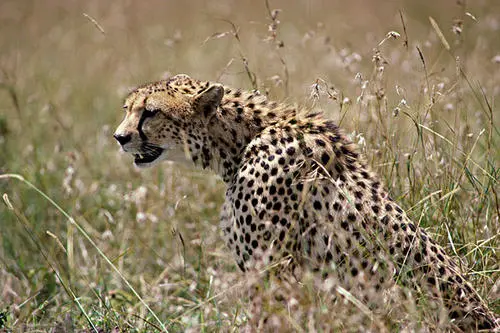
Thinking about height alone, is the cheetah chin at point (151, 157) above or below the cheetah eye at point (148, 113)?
below

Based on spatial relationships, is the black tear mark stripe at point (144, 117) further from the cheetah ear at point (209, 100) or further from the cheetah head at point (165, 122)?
the cheetah ear at point (209, 100)

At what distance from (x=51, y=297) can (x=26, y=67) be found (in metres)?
4.92

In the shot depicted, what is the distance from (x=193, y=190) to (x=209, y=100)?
1572 mm

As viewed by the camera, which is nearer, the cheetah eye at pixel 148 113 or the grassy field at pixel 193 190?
the grassy field at pixel 193 190

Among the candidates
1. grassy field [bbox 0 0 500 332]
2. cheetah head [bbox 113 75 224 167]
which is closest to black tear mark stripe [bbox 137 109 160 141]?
cheetah head [bbox 113 75 224 167]

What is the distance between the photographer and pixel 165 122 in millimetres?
3830

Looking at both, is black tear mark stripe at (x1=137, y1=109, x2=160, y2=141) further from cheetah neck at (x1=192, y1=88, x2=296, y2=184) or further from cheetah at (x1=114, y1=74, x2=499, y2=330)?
cheetah neck at (x1=192, y1=88, x2=296, y2=184)

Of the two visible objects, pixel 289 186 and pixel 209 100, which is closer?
pixel 289 186

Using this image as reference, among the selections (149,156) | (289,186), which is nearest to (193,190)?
(149,156)

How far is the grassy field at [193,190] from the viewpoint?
3.64 m

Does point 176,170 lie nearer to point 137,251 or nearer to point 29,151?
point 137,251

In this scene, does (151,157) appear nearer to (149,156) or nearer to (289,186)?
(149,156)

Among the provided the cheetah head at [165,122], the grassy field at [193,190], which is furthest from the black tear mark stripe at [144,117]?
the grassy field at [193,190]

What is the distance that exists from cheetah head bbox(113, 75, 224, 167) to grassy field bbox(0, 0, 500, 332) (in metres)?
0.27
